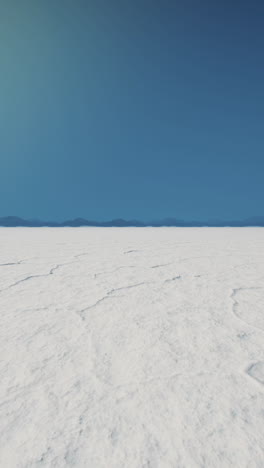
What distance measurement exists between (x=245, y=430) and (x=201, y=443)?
98 millimetres

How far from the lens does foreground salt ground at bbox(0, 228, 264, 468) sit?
1.71 ft

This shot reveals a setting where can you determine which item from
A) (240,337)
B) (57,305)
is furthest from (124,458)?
(57,305)

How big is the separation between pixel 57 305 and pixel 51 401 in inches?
26.0

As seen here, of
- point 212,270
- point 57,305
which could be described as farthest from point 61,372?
point 212,270

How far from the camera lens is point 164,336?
986mm

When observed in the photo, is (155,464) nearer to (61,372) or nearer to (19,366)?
(61,372)

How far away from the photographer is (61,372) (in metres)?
0.76

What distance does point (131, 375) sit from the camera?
2.44ft

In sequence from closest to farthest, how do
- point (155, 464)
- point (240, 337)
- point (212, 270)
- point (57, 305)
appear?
point (155, 464)
point (240, 337)
point (57, 305)
point (212, 270)

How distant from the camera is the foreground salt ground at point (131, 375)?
1.71ft

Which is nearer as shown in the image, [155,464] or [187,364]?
[155,464]

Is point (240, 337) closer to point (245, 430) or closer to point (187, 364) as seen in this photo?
point (187, 364)

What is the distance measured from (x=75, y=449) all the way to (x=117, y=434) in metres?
0.08

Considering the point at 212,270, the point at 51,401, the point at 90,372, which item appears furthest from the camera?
the point at 212,270
